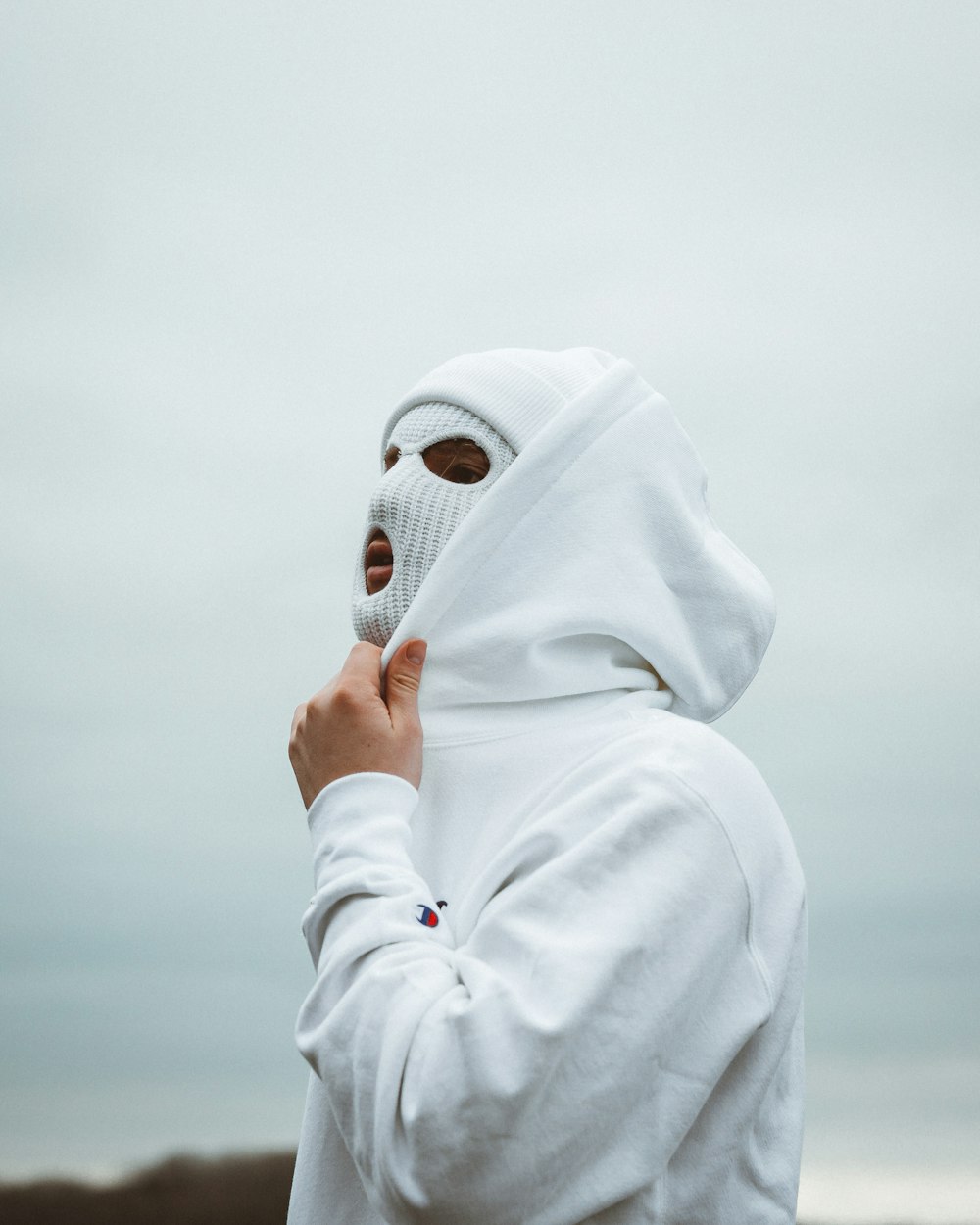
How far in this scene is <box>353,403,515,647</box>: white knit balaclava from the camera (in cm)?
247

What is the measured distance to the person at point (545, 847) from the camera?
66.7 inches

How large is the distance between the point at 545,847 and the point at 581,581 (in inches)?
22.4

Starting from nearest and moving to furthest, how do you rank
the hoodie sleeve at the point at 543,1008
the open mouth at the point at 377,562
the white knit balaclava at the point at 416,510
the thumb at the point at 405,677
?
the hoodie sleeve at the point at 543,1008
the thumb at the point at 405,677
the white knit balaclava at the point at 416,510
the open mouth at the point at 377,562

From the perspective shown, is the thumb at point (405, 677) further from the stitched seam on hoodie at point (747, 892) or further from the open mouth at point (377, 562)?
the stitched seam on hoodie at point (747, 892)

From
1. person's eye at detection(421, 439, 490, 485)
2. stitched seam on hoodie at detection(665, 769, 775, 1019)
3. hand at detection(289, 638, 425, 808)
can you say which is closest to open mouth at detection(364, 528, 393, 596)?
person's eye at detection(421, 439, 490, 485)

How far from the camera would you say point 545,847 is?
6.42 feet

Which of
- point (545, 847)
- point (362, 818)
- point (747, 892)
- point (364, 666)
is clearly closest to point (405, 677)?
point (364, 666)

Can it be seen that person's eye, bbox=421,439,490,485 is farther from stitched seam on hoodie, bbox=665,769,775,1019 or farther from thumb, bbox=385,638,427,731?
stitched seam on hoodie, bbox=665,769,775,1019

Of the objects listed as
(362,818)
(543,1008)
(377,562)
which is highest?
(377,562)

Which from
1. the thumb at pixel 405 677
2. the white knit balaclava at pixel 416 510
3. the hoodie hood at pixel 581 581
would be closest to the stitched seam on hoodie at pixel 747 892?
the hoodie hood at pixel 581 581

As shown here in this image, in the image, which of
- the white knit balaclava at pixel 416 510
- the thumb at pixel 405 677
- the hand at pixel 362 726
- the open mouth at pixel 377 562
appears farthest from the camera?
the open mouth at pixel 377 562

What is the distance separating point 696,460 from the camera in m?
2.64

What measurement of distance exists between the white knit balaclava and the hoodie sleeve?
2.12 feet

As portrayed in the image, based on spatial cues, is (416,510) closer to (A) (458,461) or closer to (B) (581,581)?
(A) (458,461)
